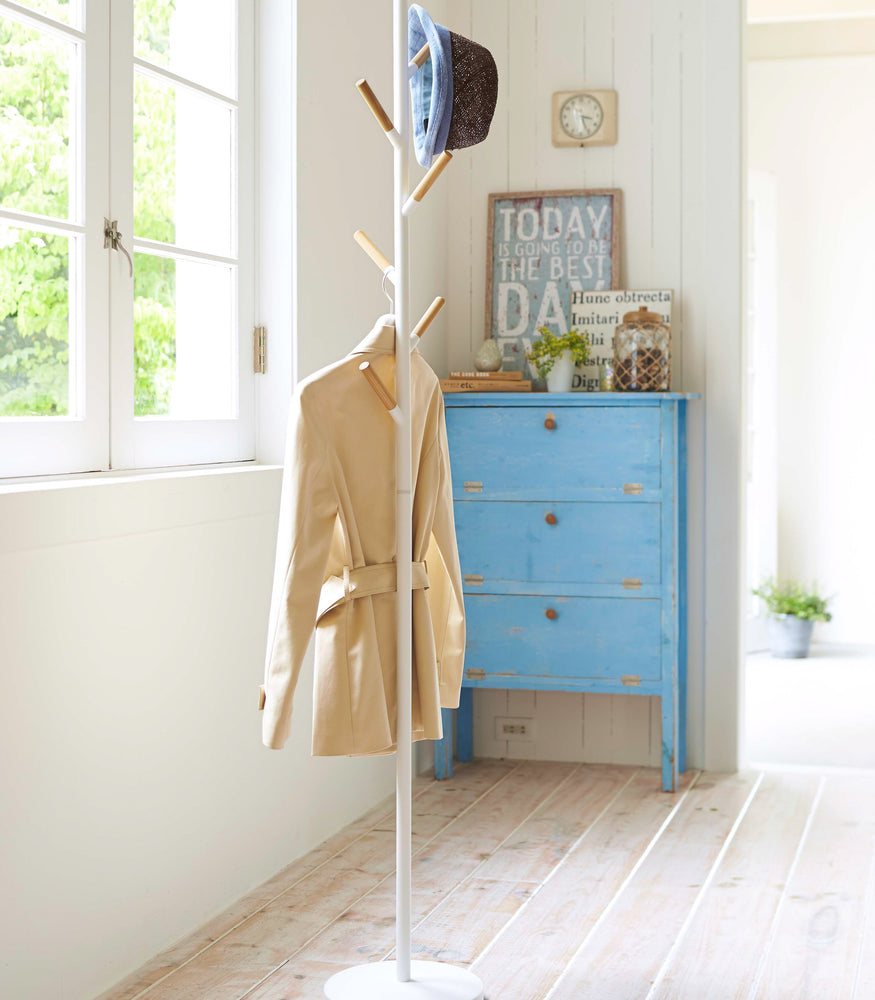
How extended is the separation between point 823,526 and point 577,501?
2.74 m

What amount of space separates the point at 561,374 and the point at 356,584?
5.91 ft

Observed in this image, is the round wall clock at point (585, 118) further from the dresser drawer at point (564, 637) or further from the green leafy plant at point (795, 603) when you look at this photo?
the green leafy plant at point (795, 603)

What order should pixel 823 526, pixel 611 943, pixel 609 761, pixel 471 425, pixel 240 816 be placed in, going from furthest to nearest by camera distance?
pixel 823 526 < pixel 609 761 < pixel 471 425 < pixel 240 816 < pixel 611 943

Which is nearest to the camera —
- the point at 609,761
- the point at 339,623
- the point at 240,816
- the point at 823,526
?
the point at 339,623

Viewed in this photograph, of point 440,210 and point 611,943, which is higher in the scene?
point 440,210

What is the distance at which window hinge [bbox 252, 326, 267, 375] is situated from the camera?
9.77 ft

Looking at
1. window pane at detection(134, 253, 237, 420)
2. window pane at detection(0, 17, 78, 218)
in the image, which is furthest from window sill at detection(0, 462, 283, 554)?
window pane at detection(0, 17, 78, 218)

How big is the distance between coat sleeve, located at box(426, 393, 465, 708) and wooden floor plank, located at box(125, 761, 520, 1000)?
0.59m

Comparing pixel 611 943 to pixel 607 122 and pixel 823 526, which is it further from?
pixel 823 526

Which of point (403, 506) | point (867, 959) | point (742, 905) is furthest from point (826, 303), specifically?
point (403, 506)

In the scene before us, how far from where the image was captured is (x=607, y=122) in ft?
12.9

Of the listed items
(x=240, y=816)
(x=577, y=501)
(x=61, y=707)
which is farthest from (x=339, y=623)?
(x=577, y=501)

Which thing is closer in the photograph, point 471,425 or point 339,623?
point 339,623

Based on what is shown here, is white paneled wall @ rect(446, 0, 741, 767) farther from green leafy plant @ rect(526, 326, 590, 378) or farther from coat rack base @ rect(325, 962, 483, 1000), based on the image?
coat rack base @ rect(325, 962, 483, 1000)
